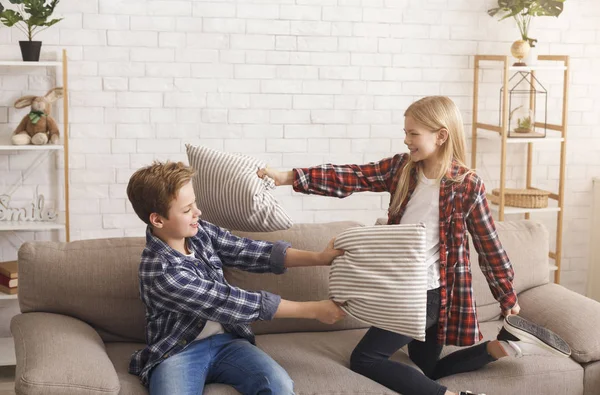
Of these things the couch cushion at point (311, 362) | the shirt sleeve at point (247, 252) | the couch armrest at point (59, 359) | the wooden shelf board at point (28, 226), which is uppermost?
the shirt sleeve at point (247, 252)

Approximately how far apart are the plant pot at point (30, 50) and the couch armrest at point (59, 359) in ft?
4.87

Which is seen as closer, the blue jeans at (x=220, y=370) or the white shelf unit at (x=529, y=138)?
the blue jeans at (x=220, y=370)

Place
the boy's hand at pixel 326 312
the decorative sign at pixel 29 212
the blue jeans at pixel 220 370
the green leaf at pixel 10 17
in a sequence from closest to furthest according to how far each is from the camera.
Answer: the blue jeans at pixel 220 370, the boy's hand at pixel 326 312, the green leaf at pixel 10 17, the decorative sign at pixel 29 212

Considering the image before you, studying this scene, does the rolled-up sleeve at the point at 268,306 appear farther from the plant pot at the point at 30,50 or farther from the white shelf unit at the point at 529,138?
the white shelf unit at the point at 529,138

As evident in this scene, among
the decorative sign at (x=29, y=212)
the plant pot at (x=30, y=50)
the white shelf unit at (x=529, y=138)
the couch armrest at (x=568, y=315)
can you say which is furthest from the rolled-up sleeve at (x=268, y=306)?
the white shelf unit at (x=529, y=138)

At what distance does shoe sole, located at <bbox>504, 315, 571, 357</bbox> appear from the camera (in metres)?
2.61

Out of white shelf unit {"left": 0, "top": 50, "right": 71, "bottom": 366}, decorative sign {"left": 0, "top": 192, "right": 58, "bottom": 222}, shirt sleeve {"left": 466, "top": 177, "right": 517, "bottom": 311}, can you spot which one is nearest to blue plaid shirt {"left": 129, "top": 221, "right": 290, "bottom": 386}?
shirt sleeve {"left": 466, "top": 177, "right": 517, "bottom": 311}

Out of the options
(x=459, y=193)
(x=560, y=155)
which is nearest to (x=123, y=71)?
(x=459, y=193)

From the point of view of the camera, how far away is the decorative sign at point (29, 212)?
3.89 meters

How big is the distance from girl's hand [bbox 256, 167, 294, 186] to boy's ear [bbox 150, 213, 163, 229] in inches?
16.4

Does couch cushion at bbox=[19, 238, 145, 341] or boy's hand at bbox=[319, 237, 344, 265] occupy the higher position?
boy's hand at bbox=[319, 237, 344, 265]

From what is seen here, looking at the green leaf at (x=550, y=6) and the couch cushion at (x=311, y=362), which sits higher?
the green leaf at (x=550, y=6)

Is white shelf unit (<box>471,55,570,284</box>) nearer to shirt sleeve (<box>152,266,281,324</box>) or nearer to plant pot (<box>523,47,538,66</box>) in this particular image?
plant pot (<box>523,47,538,66</box>)

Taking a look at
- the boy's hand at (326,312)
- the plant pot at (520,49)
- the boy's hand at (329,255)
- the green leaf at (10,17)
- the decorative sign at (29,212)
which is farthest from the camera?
the plant pot at (520,49)
